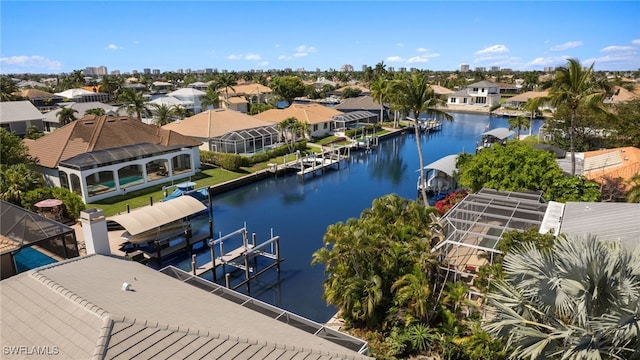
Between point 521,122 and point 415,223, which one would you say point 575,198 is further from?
point 521,122

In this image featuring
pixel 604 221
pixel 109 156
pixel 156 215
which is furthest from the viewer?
pixel 109 156

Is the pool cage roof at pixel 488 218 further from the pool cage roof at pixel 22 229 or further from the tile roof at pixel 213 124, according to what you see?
the tile roof at pixel 213 124

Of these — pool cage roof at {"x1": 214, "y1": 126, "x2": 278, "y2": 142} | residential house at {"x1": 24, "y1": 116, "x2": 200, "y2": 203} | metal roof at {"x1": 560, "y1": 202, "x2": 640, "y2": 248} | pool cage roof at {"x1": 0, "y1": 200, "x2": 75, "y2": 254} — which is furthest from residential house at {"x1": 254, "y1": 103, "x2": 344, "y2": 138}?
pool cage roof at {"x1": 0, "y1": 200, "x2": 75, "y2": 254}

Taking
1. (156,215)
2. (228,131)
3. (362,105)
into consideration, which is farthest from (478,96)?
(156,215)

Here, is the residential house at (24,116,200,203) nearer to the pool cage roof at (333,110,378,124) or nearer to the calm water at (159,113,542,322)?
the calm water at (159,113,542,322)

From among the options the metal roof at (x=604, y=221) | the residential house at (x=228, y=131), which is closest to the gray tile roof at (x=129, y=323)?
the metal roof at (x=604, y=221)

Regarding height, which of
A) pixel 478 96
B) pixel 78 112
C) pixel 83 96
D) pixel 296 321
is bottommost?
pixel 296 321

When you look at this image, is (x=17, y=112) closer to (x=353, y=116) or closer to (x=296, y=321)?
(x=353, y=116)
